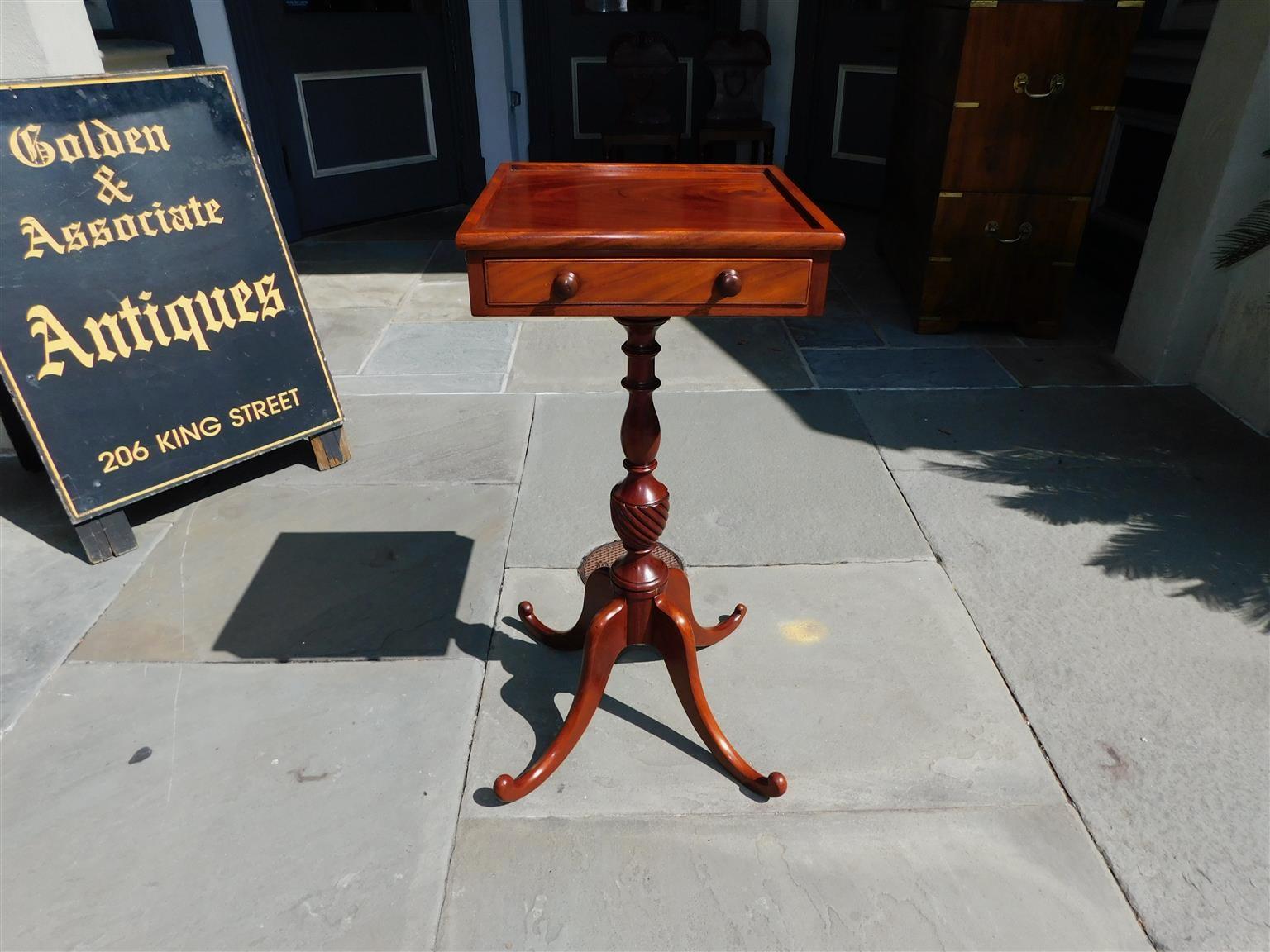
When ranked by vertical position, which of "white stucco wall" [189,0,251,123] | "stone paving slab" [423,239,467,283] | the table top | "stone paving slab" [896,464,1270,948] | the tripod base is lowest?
"stone paving slab" [896,464,1270,948]

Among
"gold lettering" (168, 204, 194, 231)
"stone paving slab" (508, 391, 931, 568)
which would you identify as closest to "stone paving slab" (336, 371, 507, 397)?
"stone paving slab" (508, 391, 931, 568)

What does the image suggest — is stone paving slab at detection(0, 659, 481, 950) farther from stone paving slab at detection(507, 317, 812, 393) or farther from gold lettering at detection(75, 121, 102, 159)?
stone paving slab at detection(507, 317, 812, 393)

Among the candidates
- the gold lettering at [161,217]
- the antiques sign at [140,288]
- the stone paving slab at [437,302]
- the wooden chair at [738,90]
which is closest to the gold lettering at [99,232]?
the antiques sign at [140,288]

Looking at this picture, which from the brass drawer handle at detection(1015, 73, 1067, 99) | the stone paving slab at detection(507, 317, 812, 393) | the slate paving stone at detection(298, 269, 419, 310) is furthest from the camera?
the slate paving stone at detection(298, 269, 419, 310)

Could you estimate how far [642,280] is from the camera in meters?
1.38

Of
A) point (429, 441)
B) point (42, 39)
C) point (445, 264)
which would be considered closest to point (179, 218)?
point (42, 39)

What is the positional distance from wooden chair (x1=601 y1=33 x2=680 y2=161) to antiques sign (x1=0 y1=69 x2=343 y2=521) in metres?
3.50

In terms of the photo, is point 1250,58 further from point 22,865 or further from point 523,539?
point 22,865

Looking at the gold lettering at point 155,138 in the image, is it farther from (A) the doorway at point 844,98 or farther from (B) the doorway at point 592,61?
(A) the doorway at point 844,98

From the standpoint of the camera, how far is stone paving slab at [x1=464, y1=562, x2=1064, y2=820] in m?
1.82

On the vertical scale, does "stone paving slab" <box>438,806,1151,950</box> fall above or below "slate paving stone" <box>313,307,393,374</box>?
below

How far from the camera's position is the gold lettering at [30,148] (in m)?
2.21

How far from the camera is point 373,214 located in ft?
20.0

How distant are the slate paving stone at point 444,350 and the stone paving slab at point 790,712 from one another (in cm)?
167
